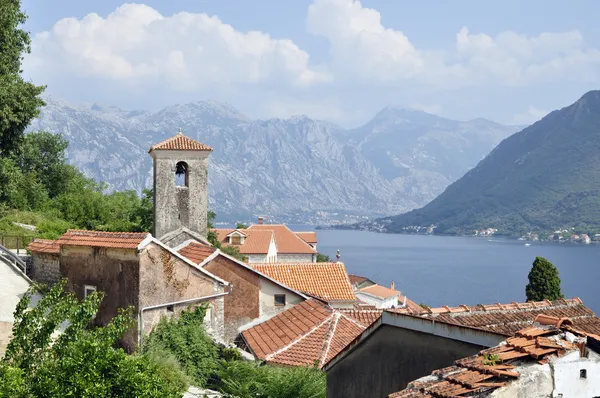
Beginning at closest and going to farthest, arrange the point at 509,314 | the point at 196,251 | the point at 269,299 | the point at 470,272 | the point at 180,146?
1. the point at 509,314
2. the point at 269,299
3. the point at 196,251
4. the point at 180,146
5. the point at 470,272

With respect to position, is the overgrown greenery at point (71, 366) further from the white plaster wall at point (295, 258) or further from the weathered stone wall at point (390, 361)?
the white plaster wall at point (295, 258)

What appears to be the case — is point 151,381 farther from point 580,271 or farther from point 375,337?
point 580,271

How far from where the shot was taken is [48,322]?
453 inches

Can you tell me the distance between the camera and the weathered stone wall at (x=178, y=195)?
29.0 meters

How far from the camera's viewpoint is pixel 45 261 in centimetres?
→ 2264

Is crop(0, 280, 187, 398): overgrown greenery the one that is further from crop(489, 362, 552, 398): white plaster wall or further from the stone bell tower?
the stone bell tower

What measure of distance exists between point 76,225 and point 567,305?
32346 mm

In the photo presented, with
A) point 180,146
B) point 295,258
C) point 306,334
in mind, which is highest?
point 180,146

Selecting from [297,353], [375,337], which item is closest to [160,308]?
[297,353]

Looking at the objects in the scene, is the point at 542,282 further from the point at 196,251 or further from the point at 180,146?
the point at 180,146

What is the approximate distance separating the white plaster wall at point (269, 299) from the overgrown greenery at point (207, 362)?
390 centimetres

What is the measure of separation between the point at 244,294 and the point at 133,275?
6.04 m

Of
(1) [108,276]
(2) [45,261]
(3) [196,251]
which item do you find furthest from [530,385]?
(3) [196,251]

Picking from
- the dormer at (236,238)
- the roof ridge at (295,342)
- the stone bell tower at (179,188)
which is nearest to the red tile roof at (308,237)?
the dormer at (236,238)
